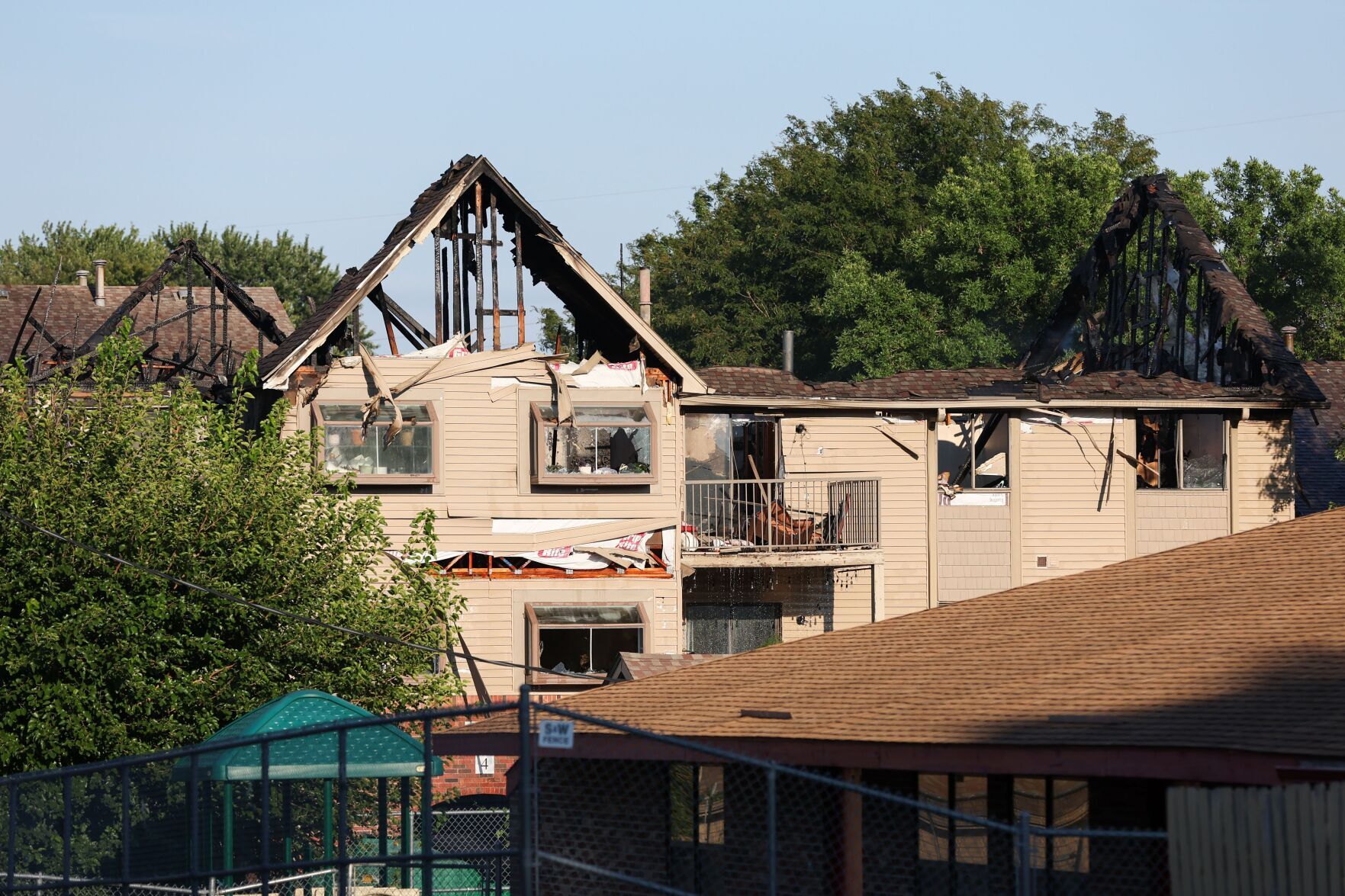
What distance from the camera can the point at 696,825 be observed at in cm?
1797

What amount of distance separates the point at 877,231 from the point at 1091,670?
5171 cm

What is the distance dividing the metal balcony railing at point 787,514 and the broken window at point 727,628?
178 cm

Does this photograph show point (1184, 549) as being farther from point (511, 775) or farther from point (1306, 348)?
point (1306, 348)

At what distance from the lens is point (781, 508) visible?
32469mm

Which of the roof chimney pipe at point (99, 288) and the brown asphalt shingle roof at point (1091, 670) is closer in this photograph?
the brown asphalt shingle roof at point (1091, 670)

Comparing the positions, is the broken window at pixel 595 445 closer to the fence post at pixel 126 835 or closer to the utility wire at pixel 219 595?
the utility wire at pixel 219 595

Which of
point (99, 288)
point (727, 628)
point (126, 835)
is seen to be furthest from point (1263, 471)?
point (99, 288)

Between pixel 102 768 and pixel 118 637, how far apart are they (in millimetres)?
10650

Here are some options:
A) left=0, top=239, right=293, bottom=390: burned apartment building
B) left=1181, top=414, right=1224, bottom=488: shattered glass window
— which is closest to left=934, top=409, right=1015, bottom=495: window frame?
left=1181, top=414, right=1224, bottom=488: shattered glass window

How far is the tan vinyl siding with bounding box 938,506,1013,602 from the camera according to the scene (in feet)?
111

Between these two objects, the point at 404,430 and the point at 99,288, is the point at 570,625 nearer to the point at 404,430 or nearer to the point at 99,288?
the point at 404,430

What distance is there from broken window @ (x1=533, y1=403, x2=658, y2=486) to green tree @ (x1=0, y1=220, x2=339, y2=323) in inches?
1717

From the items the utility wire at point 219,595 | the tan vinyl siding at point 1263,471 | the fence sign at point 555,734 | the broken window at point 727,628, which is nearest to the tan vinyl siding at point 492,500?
the broken window at point 727,628

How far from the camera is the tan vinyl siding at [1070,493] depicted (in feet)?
111
